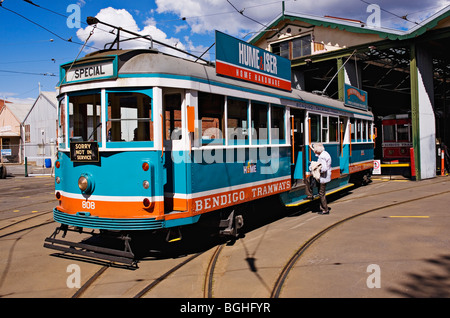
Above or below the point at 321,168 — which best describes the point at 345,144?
above

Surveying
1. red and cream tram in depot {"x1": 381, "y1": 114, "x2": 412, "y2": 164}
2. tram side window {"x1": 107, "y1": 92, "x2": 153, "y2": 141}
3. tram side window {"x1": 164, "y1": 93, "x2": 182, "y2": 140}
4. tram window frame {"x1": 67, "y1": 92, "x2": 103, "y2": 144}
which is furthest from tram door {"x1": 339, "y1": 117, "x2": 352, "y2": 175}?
red and cream tram in depot {"x1": 381, "y1": 114, "x2": 412, "y2": 164}

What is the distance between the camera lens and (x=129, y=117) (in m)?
6.30

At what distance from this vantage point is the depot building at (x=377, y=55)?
56.1 ft

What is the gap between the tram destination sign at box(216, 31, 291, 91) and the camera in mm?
6746

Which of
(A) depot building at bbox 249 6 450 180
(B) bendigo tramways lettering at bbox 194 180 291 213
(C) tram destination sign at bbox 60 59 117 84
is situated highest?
(A) depot building at bbox 249 6 450 180

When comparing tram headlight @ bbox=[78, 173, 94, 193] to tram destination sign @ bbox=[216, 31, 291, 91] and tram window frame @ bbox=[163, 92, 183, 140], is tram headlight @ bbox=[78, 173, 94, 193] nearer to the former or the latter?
tram window frame @ bbox=[163, 92, 183, 140]

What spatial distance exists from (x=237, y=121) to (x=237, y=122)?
0.06 ft

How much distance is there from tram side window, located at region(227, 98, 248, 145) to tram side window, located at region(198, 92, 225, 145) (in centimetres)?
16

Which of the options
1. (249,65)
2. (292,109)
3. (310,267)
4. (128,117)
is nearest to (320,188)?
(292,109)

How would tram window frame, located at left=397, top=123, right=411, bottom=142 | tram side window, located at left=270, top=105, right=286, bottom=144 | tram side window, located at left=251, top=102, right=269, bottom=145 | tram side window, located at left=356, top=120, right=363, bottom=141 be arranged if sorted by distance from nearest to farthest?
tram side window, located at left=251, top=102, right=269, bottom=145 → tram side window, located at left=270, top=105, right=286, bottom=144 → tram side window, located at left=356, top=120, right=363, bottom=141 → tram window frame, located at left=397, top=123, right=411, bottom=142

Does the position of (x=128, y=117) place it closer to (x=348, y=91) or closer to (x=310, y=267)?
(x=310, y=267)

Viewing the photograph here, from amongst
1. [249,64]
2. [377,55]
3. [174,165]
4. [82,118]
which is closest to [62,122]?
[82,118]

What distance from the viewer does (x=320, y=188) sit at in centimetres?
945

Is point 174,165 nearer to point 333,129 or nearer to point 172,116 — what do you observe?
point 172,116
